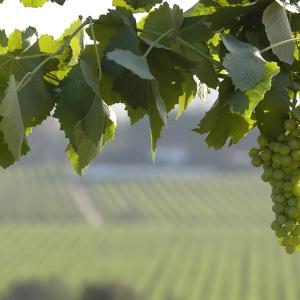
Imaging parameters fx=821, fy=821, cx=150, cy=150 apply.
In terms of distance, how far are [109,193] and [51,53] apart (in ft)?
161

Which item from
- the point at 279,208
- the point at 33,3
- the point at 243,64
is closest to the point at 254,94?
the point at 243,64

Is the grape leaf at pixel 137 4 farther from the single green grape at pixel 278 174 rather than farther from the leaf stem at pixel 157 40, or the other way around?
the single green grape at pixel 278 174

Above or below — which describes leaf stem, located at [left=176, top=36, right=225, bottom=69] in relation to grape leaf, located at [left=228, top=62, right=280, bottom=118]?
above

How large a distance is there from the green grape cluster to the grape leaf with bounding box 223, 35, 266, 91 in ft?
0.49

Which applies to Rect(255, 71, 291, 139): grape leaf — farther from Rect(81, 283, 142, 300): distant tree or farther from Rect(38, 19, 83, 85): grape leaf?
Rect(81, 283, 142, 300): distant tree

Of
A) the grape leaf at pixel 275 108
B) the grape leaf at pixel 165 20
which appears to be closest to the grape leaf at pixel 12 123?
the grape leaf at pixel 165 20

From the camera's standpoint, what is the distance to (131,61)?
3.50ft

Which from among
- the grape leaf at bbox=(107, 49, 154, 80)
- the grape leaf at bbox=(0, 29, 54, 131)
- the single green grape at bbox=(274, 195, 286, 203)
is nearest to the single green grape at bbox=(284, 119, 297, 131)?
the single green grape at bbox=(274, 195, 286, 203)

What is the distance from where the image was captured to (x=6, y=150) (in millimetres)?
1168

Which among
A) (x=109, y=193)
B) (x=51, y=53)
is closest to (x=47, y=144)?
(x=109, y=193)

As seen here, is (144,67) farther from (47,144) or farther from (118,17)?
(47,144)

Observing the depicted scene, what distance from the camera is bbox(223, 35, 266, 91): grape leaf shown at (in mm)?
1038

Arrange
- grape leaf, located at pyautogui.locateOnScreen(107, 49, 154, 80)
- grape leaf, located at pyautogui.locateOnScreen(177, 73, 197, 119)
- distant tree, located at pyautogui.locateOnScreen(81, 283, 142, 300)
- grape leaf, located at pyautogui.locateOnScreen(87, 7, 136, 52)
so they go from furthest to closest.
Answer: distant tree, located at pyautogui.locateOnScreen(81, 283, 142, 300), grape leaf, located at pyautogui.locateOnScreen(177, 73, 197, 119), grape leaf, located at pyautogui.locateOnScreen(87, 7, 136, 52), grape leaf, located at pyautogui.locateOnScreen(107, 49, 154, 80)

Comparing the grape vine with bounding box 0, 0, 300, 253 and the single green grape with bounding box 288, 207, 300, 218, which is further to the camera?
the single green grape with bounding box 288, 207, 300, 218
